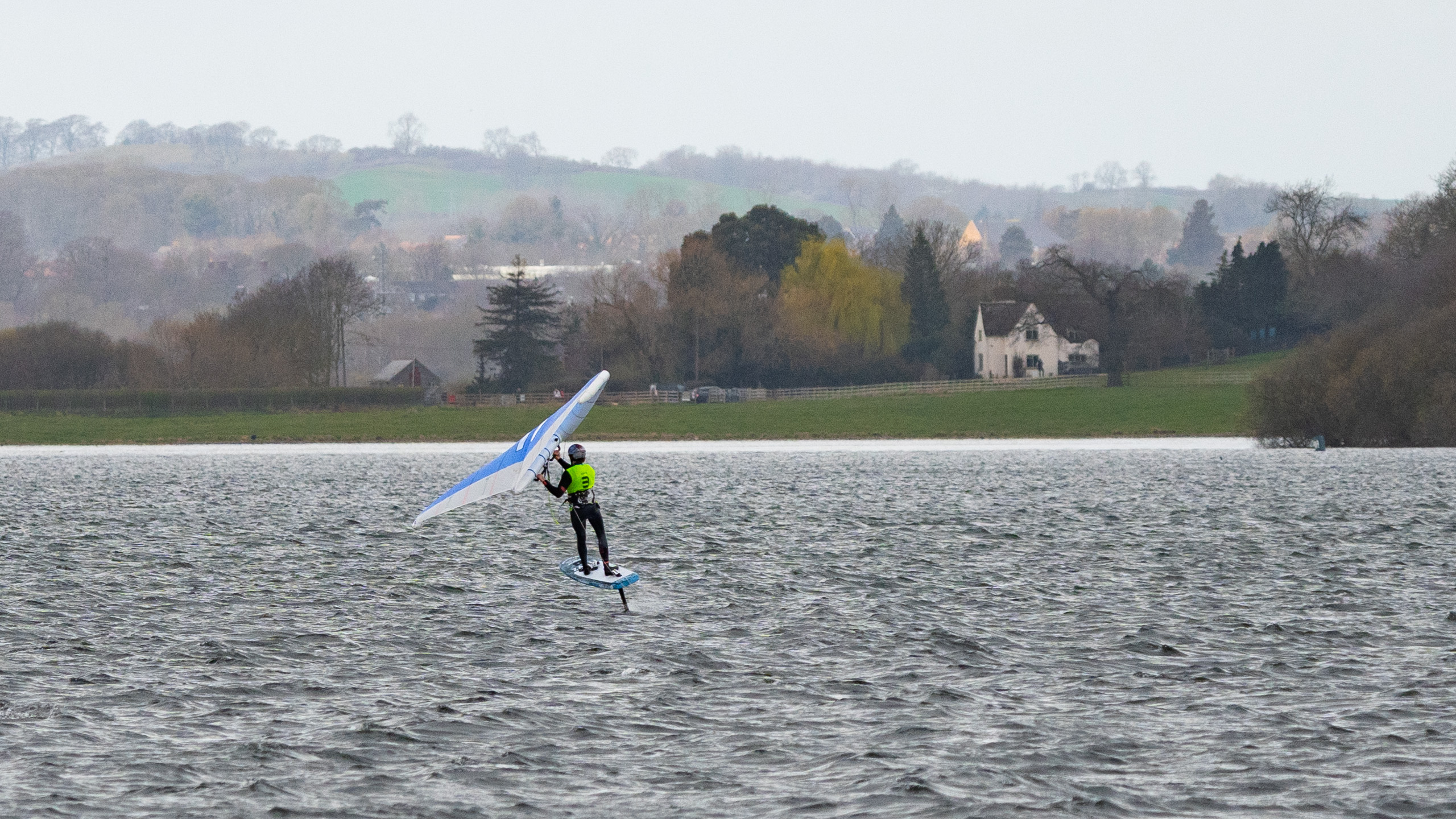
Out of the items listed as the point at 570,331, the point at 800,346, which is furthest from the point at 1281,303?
the point at 570,331

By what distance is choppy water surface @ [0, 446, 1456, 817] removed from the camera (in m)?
15.8

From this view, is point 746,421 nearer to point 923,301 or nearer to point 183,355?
point 923,301

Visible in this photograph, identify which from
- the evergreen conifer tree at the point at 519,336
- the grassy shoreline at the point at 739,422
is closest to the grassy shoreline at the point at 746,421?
the grassy shoreline at the point at 739,422

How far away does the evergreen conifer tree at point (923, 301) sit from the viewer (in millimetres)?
150875

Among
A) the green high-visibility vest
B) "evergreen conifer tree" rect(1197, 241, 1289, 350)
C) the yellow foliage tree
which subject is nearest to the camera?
the green high-visibility vest

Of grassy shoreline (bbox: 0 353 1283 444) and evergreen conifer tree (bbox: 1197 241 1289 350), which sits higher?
evergreen conifer tree (bbox: 1197 241 1289 350)

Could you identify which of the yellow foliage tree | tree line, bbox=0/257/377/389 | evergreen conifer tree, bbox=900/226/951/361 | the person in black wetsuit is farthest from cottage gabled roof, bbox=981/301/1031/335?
the person in black wetsuit

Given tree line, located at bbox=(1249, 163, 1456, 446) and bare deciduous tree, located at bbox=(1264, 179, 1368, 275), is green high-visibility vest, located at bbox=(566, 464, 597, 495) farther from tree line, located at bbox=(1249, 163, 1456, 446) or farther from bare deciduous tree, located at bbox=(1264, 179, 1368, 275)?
bare deciduous tree, located at bbox=(1264, 179, 1368, 275)

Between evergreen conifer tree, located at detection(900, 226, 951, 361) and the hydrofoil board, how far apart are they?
122321mm

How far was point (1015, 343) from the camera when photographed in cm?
15325

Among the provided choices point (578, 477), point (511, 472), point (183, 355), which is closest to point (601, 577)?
point (578, 477)

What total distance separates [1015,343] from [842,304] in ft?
55.4

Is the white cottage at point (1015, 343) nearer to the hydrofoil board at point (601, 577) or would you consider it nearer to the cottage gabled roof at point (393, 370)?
the cottage gabled roof at point (393, 370)

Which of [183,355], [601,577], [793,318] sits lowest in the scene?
[601,577]
